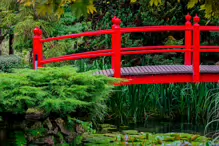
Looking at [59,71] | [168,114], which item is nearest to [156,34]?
[168,114]

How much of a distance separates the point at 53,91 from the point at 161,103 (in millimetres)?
3196

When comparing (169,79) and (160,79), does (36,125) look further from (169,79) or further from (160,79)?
(169,79)

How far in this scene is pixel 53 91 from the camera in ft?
21.4

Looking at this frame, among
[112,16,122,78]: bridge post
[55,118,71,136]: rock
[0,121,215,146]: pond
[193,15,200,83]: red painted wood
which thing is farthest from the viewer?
[193,15,200,83]: red painted wood

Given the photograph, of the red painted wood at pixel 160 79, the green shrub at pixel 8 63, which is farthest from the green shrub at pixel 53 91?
the green shrub at pixel 8 63

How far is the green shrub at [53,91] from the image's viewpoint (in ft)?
20.4

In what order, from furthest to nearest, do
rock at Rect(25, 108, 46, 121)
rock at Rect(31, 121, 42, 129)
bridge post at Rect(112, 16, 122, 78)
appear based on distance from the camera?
bridge post at Rect(112, 16, 122, 78) → rock at Rect(31, 121, 42, 129) → rock at Rect(25, 108, 46, 121)

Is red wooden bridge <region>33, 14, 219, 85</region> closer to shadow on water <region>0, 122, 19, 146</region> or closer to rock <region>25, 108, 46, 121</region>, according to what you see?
shadow on water <region>0, 122, 19, 146</region>

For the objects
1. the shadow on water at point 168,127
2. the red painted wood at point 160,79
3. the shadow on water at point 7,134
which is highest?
the red painted wood at point 160,79

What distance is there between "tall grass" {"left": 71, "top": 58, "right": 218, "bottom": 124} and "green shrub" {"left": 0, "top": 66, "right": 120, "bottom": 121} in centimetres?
191

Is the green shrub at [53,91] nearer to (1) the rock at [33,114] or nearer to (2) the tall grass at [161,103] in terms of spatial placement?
(1) the rock at [33,114]

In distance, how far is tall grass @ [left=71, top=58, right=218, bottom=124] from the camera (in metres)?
8.84

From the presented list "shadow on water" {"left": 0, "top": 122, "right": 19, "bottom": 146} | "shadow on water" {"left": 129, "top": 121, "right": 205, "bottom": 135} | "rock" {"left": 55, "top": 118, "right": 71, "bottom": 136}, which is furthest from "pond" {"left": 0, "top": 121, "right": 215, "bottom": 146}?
"shadow on water" {"left": 0, "top": 122, "right": 19, "bottom": 146}

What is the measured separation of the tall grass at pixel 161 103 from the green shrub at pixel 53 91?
75.0 inches
